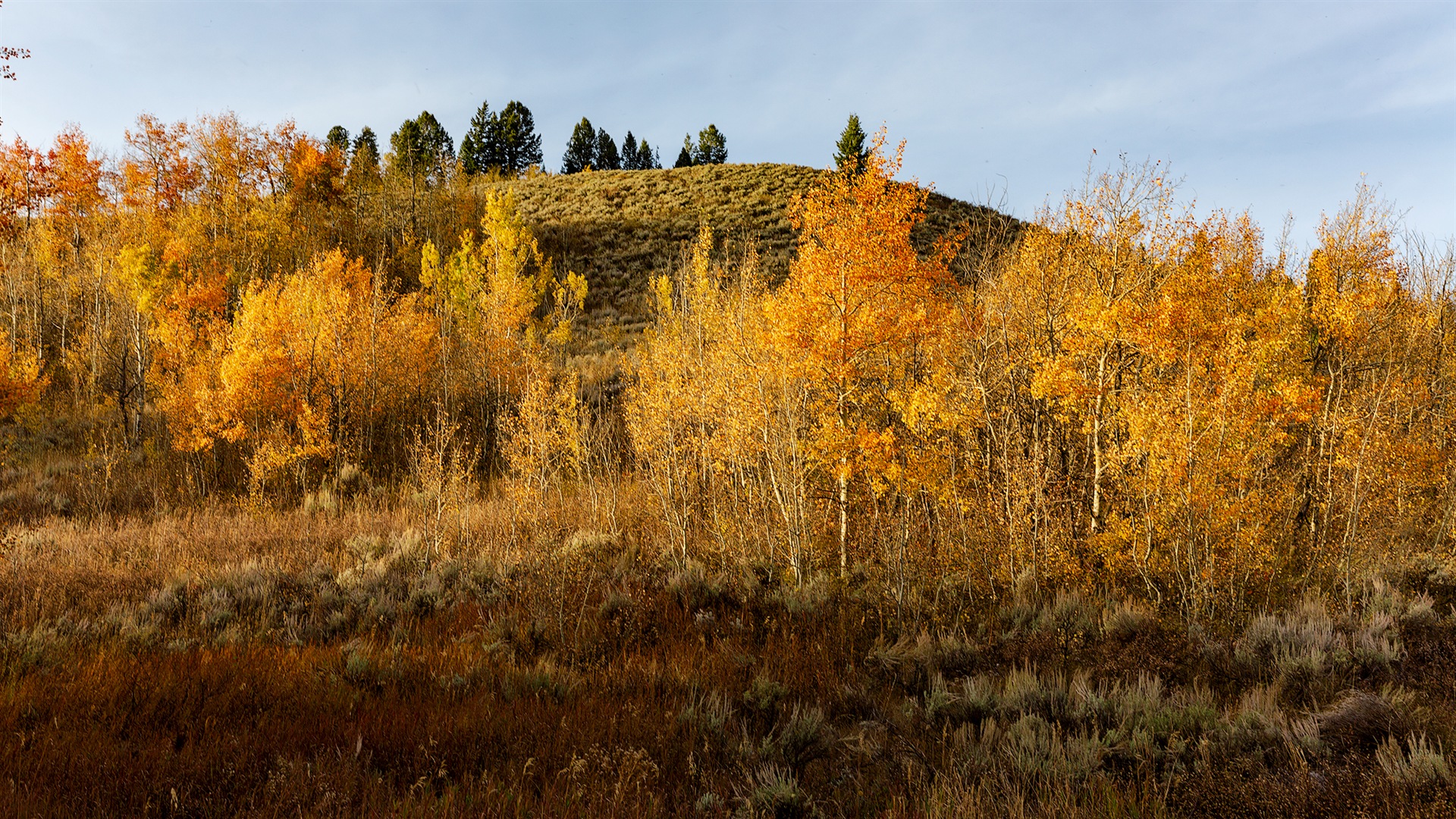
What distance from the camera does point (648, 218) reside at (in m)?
51.6

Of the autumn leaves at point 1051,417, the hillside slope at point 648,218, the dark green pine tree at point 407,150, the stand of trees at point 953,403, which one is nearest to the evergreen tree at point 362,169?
the dark green pine tree at point 407,150

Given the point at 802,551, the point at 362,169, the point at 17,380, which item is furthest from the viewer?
the point at 362,169

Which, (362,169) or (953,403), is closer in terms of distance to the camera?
(953,403)

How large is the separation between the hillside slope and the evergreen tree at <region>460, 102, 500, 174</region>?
6.34 metres

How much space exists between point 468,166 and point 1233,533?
240 ft

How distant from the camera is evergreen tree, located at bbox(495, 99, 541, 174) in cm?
7081

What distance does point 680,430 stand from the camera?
42.8 feet

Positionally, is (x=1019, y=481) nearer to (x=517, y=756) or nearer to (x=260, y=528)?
(x=517, y=756)

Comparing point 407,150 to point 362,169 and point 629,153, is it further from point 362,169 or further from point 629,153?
point 629,153

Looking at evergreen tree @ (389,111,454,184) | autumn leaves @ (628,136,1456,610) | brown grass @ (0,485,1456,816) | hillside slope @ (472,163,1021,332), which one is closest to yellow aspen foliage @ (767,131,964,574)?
autumn leaves @ (628,136,1456,610)

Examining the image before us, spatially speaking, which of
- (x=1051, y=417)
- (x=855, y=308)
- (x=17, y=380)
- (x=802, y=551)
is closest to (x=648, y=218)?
(x=17, y=380)

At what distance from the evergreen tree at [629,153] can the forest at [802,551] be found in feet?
208

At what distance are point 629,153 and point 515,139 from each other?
15578mm

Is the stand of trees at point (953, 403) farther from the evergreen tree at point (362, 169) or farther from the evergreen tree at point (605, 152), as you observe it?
the evergreen tree at point (605, 152)
